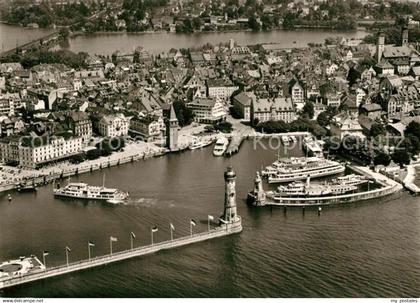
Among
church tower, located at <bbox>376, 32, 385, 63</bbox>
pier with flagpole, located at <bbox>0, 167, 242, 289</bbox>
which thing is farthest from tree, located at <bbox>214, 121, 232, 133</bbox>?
church tower, located at <bbox>376, 32, 385, 63</bbox>

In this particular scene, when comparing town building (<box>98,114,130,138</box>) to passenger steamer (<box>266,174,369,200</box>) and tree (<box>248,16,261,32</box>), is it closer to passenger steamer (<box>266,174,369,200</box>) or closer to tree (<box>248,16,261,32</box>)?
passenger steamer (<box>266,174,369,200</box>)

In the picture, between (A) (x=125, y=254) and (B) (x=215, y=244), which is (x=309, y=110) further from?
(A) (x=125, y=254)

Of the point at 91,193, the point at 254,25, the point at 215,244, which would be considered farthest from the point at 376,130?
the point at 254,25

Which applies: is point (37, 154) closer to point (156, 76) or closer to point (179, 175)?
point (179, 175)

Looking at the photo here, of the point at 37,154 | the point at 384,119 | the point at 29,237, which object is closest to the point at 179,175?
the point at 37,154

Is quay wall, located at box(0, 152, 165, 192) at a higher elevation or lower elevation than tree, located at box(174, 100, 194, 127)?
lower

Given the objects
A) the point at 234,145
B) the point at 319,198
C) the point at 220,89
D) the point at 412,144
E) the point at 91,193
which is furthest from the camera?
the point at 220,89

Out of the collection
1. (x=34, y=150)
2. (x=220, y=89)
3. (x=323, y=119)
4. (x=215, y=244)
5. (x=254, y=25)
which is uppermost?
(x=254, y=25)
